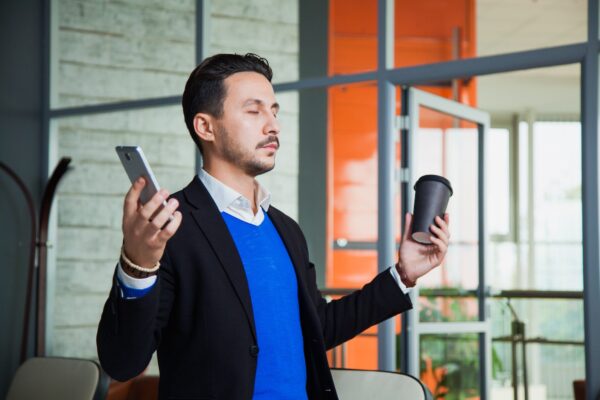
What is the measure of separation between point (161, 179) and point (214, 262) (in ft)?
10.6

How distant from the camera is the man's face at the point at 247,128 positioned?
64.2 inches

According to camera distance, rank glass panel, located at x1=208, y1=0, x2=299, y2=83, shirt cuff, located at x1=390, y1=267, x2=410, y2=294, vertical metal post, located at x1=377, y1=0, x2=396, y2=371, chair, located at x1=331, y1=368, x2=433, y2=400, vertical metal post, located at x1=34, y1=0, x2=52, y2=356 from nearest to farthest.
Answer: shirt cuff, located at x1=390, y1=267, x2=410, y2=294, chair, located at x1=331, y1=368, x2=433, y2=400, vertical metal post, located at x1=377, y1=0, x2=396, y2=371, glass panel, located at x1=208, y1=0, x2=299, y2=83, vertical metal post, located at x1=34, y1=0, x2=52, y2=356

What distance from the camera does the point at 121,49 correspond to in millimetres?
4836

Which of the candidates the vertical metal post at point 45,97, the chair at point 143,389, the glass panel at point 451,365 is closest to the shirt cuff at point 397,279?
the chair at point 143,389

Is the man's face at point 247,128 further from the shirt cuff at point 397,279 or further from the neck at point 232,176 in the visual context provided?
the shirt cuff at point 397,279

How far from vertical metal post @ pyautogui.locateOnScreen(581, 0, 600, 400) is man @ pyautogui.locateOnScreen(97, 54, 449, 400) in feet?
5.19

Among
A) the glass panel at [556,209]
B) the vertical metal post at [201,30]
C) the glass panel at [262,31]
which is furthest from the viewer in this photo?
the glass panel at [556,209]

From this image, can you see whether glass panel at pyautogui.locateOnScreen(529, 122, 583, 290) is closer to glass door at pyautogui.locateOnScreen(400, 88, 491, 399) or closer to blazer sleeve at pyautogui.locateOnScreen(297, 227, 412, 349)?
glass door at pyautogui.locateOnScreen(400, 88, 491, 399)

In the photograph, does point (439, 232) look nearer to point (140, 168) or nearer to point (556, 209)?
point (140, 168)

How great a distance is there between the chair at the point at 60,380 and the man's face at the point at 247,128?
1.03 m

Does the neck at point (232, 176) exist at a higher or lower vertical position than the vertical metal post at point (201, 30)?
lower

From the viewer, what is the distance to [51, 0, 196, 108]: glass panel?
4742mm

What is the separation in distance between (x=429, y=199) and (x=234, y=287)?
397 millimetres

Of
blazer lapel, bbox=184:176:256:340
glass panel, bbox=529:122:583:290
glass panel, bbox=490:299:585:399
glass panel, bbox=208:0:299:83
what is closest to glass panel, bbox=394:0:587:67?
glass panel, bbox=208:0:299:83
